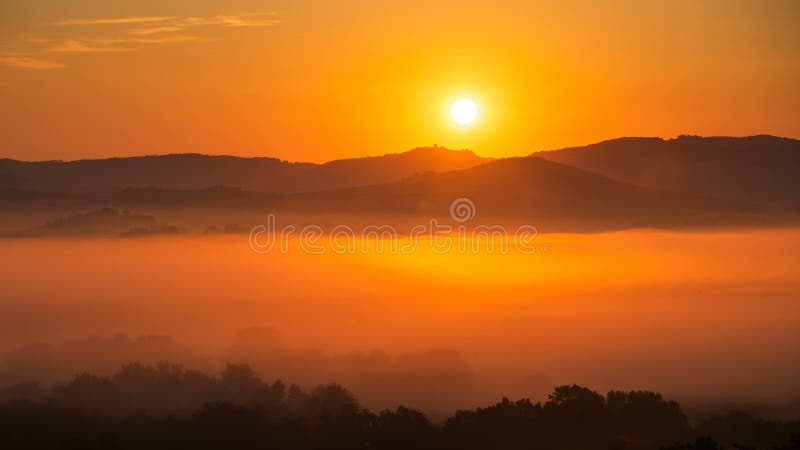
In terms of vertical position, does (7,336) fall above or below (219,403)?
above

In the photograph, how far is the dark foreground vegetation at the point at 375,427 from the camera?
4916cm

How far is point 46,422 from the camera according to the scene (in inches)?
2116

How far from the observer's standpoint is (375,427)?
168 ft

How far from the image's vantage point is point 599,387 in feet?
279

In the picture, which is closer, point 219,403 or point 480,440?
point 480,440

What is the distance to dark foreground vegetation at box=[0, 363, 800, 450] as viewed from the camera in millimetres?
49156

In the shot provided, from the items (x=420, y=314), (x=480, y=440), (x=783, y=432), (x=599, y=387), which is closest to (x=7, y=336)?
(x=420, y=314)

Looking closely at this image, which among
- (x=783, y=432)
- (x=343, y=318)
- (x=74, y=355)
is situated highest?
(x=343, y=318)

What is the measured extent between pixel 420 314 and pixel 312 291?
39.1 meters

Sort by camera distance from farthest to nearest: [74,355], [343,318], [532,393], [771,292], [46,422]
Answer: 1. [771,292]
2. [343,318]
3. [74,355]
4. [532,393]
5. [46,422]

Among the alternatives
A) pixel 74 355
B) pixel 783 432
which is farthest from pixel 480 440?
pixel 74 355

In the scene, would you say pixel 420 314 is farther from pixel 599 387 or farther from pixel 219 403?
pixel 219 403

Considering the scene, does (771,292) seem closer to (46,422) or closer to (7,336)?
(7,336)

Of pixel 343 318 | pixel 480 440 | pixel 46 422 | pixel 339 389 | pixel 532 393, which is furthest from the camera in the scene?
pixel 343 318
